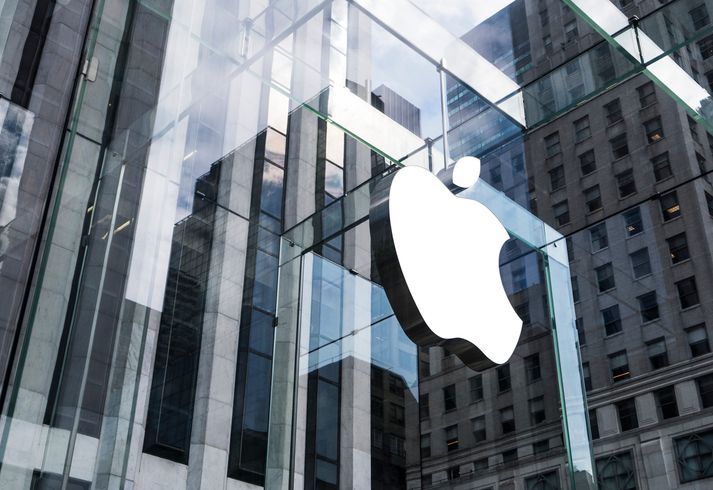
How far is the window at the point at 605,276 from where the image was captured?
83.5ft

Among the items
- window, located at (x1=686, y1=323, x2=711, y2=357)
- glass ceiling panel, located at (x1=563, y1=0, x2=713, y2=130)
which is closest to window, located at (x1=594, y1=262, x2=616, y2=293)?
window, located at (x1=686, y1=323, x2=711, y2=357)

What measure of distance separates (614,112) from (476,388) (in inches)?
1420

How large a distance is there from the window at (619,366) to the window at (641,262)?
3.80 meters

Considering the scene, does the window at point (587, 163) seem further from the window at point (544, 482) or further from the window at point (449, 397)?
the window at point (544, 482)

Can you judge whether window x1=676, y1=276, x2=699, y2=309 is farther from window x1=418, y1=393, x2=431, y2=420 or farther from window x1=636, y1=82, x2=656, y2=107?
window x1=418, y1=393, x2=431, y2=420

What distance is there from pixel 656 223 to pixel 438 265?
3151 centimetres

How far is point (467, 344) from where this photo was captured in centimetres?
505

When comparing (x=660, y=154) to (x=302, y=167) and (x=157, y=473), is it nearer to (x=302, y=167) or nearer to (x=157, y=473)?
(x=302, y=167)

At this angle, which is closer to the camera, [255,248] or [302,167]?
[255,248]

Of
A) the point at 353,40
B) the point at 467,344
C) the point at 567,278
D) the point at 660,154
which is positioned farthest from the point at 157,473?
the point at 660,154

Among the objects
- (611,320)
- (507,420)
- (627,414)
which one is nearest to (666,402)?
(627,414)

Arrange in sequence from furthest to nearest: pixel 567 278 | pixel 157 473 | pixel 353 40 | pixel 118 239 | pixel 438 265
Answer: pixel 567 278
pixel 353 40
pixel 438 265
pixel 157 473
pixel 118 239

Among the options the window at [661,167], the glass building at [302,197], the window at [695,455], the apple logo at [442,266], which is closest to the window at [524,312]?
the glass building at [302,197]

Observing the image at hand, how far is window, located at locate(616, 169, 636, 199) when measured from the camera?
3806 centimetres
